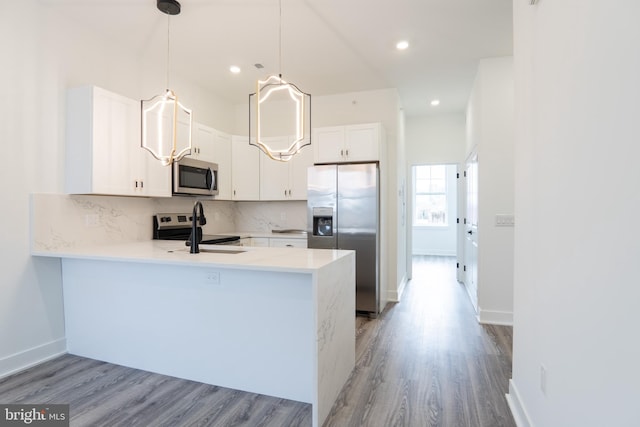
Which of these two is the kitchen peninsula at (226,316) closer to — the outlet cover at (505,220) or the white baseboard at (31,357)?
the white baseboard at (31,357)

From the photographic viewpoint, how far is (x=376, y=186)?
4051 millimetres

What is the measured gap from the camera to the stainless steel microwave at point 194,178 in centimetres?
378

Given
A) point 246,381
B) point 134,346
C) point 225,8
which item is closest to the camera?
point 246,381

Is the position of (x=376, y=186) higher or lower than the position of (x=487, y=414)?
higher

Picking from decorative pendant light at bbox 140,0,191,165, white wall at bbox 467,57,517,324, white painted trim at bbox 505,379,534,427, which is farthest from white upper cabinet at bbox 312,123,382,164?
white painted trim at bbox 505,379,534,427

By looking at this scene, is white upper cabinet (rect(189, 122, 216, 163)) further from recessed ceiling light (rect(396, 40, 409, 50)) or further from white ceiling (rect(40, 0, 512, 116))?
recessed ceiling light (rect(396, 40, 409, 50))

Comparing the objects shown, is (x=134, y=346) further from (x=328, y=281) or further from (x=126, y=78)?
(x=126, y=78)

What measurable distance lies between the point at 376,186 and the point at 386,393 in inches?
92.4

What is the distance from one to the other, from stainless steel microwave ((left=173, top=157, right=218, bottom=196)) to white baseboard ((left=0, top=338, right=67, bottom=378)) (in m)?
1.74

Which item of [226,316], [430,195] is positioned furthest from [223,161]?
[430,195]

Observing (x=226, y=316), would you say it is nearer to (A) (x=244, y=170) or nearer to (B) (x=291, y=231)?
(B) (x=291, y=231)

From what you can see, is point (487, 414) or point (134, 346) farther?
point (134, 346)

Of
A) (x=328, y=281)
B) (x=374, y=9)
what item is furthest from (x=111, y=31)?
(x=328, y=281)

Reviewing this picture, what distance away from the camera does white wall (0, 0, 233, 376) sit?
253 cm
